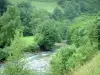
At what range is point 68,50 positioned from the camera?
3900 centimetres

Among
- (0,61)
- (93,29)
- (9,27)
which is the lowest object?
(0,61)

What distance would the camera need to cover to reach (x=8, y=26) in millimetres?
75750

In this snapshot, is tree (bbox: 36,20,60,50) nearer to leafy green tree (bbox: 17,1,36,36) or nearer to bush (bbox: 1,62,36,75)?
leafy green tree (bbox: 17,1,36,36)

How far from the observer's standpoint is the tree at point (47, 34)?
273 ft

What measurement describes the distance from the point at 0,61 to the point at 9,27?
15199 mm

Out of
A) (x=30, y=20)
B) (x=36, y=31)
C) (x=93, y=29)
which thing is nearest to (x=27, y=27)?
(x=30, y=20)

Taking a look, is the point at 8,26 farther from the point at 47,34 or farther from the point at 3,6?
the point at 3,6

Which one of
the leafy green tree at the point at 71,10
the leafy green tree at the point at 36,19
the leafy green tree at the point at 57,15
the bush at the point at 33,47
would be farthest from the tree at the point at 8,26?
the leafy green tree at the point at 71,10

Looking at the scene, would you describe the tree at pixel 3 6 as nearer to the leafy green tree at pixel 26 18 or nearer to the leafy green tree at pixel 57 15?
the leafy green tree at pixel 26 18

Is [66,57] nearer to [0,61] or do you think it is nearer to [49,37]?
[0,61]

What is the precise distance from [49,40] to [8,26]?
14.0 metres

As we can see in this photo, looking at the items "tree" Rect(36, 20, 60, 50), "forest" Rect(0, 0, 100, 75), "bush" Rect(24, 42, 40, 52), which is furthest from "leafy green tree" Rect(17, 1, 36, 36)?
"bush" Rect(24, 42, 40, 52)

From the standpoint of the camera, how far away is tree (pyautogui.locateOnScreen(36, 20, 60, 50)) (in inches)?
3281

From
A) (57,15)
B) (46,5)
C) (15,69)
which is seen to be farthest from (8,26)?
(46,5)
